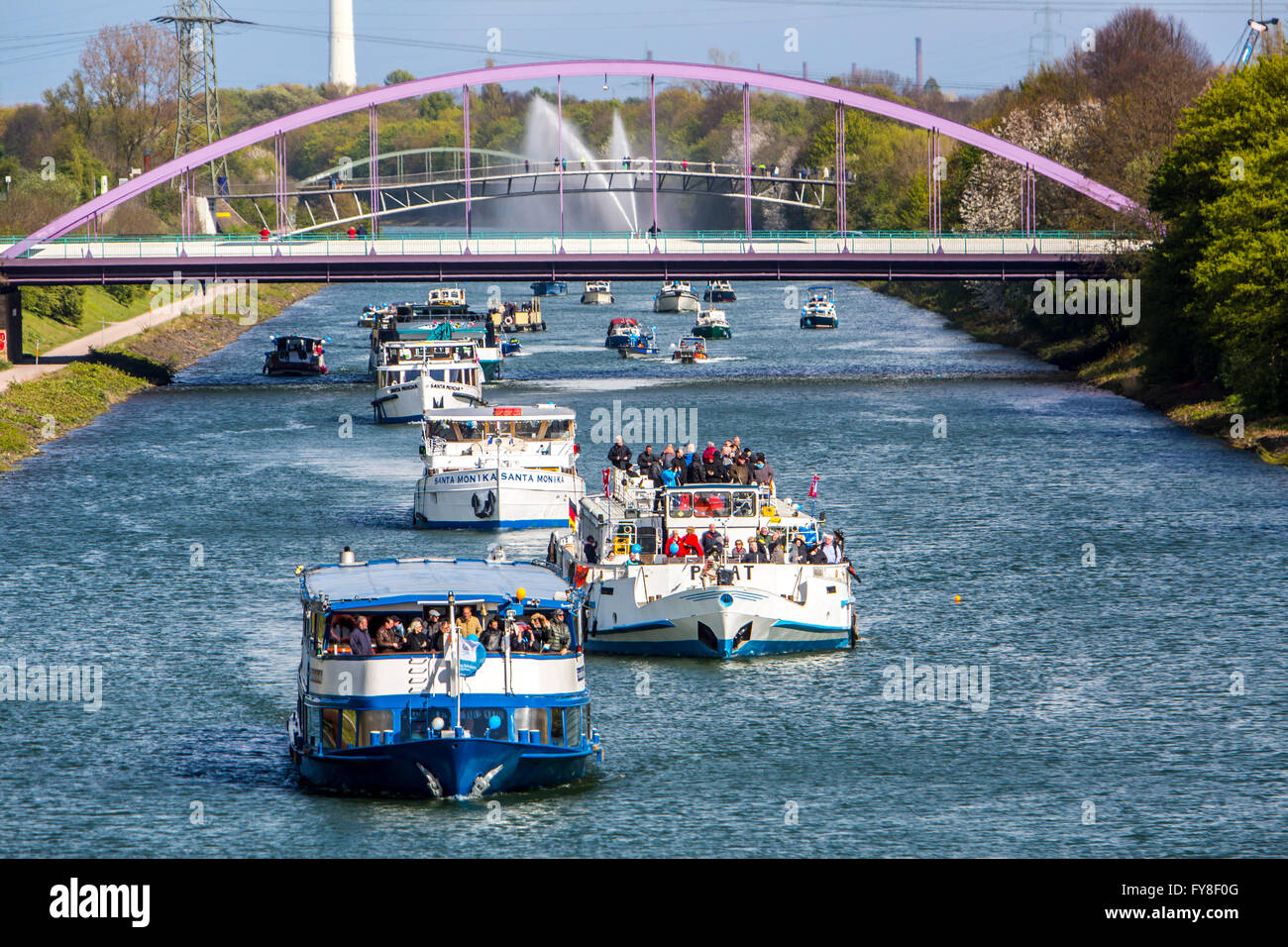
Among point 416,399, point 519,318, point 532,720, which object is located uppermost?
point 519,318

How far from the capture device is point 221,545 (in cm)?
6297

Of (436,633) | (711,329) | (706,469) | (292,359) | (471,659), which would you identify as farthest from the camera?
(711,329)

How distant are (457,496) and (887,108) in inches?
2816

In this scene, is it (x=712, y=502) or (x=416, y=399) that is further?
(x=416, y=399)

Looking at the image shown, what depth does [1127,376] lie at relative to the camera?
4289 inches

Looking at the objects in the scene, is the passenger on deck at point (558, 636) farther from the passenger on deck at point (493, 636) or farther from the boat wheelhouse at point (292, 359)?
the boat wheelhouse at point (292, 359)

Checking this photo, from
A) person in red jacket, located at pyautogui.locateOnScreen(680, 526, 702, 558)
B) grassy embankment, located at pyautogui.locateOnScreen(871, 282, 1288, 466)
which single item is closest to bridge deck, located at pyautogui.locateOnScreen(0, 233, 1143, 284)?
grassy embankment, located at pyautogui.locateOnScreen(871, 282, 1288, 466)

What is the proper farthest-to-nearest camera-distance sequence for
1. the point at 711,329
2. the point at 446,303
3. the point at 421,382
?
the point at 711,329 < the point at 446,303 < the point at 421,382

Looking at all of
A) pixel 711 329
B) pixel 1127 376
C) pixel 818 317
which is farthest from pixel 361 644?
pixel 818 317

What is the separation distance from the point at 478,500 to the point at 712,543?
20.5 metres

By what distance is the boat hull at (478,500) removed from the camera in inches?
2611

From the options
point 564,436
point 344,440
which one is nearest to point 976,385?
point 344,440

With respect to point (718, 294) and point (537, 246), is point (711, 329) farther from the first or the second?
point (718, 294)
